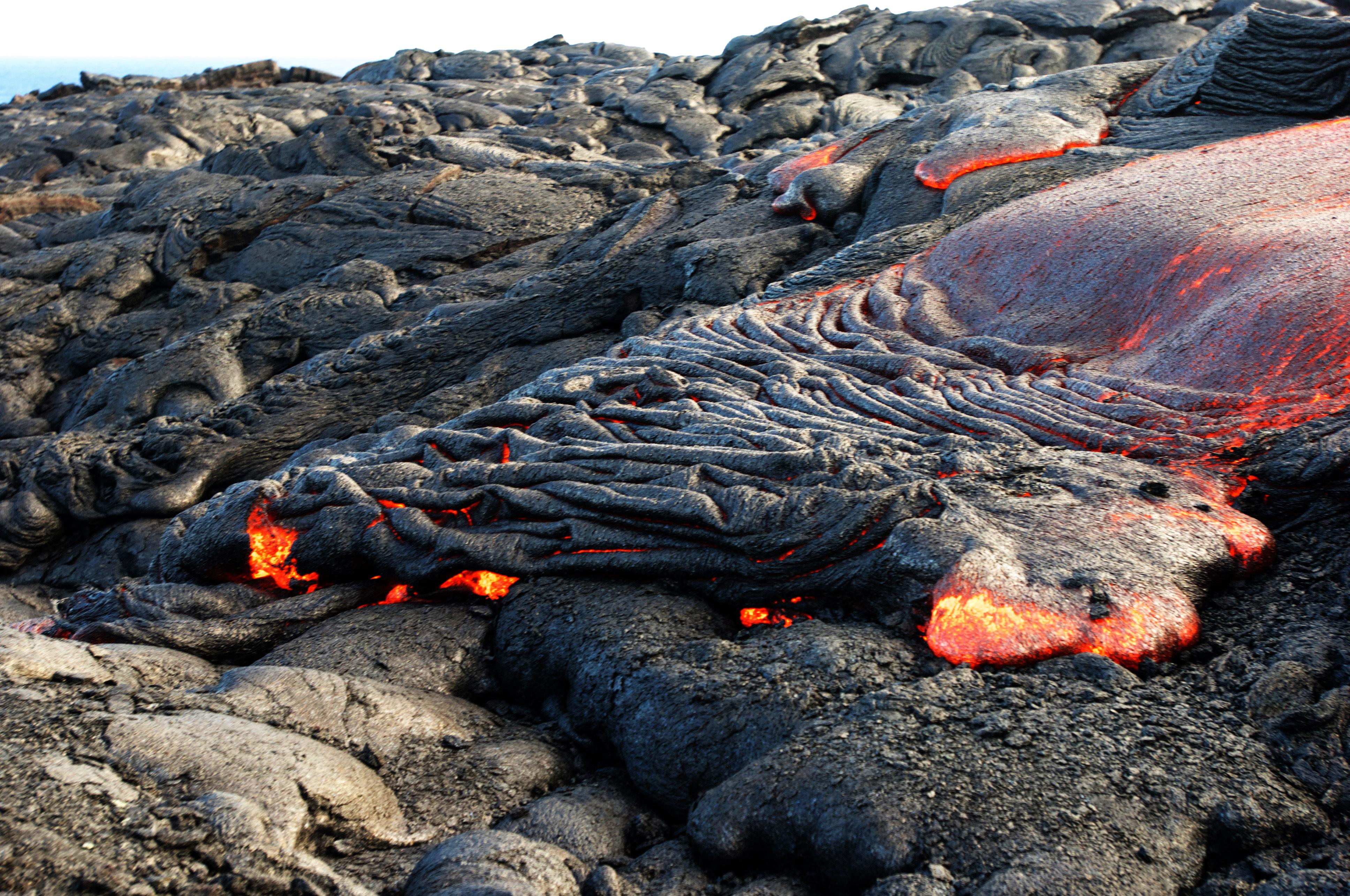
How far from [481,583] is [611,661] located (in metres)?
1.05

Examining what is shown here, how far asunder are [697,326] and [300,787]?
4688 mm

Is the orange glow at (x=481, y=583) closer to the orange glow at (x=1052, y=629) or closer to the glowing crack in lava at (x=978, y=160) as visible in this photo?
the orange glow at (x=1052, y=629)

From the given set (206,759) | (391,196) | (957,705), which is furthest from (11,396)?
(957,705)

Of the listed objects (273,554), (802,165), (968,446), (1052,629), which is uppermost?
(802,165)

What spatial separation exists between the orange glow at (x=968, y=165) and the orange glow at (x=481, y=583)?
6244mm

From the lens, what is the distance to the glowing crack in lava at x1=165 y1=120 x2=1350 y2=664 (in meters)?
3.59

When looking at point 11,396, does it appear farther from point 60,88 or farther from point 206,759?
point 60,88

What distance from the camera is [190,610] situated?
4.39m

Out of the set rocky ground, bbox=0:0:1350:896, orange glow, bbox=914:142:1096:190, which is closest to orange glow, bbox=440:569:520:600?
rocky ground, bbox=0:0:1350:896

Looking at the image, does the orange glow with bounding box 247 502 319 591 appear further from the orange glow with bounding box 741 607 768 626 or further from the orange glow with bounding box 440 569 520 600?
the orange glow with bounding box 741 607 768 626

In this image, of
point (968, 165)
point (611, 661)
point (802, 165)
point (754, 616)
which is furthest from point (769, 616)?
point (802, 165)

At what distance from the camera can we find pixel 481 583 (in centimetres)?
446

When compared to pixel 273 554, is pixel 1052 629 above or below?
above

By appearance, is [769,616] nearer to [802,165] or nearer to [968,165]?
[968,165]
